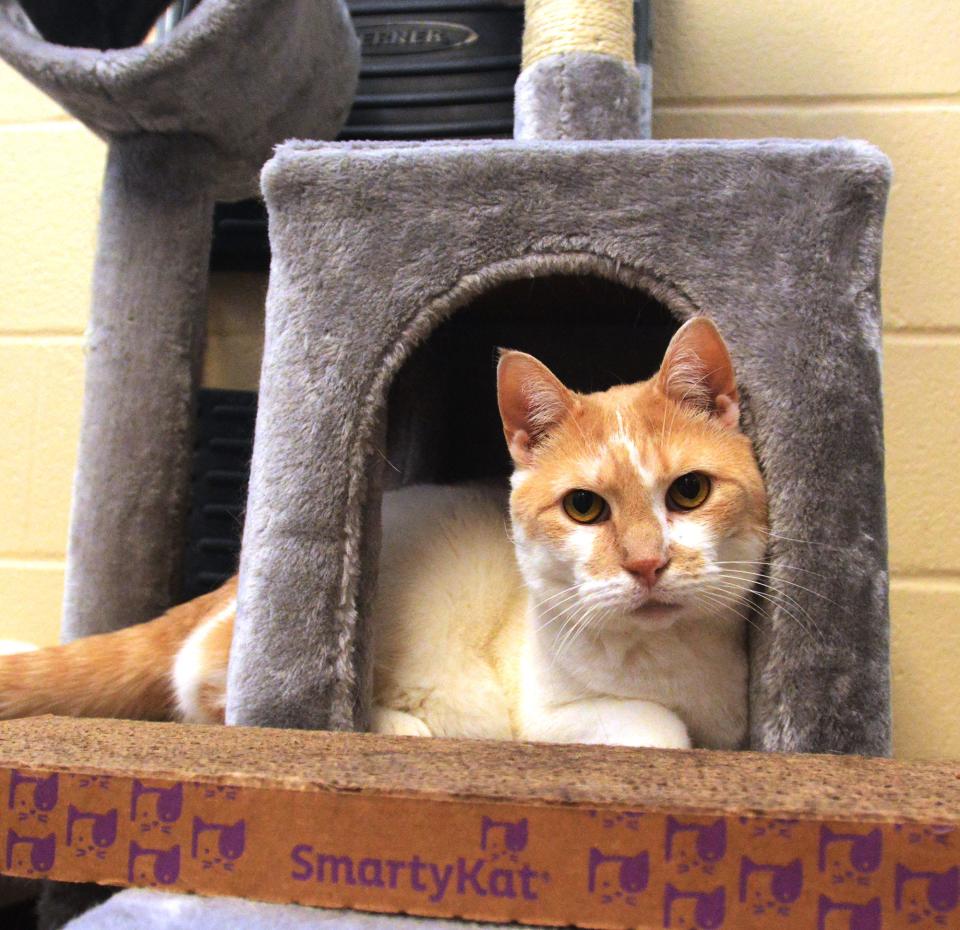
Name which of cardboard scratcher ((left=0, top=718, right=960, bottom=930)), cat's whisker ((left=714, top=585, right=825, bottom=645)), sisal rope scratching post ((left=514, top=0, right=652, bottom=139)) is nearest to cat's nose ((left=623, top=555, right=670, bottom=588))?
cat's whisker ((left=714, top=585, right=825, bottom=645))

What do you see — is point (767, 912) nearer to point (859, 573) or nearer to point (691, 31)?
point (859, 573)

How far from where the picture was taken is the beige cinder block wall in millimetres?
1696

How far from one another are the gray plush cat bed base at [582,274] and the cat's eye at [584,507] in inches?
7.5

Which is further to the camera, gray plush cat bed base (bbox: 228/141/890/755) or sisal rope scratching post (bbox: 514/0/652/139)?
sisal rope scratching post (bbox: 514/0/652/139)

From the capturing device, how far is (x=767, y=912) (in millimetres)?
585

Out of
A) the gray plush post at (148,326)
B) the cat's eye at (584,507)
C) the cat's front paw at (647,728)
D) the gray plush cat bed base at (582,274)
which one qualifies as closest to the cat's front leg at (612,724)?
the cat's front paw at (647,728)

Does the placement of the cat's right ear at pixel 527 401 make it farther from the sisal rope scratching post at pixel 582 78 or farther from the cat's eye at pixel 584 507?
the sisal rope scratching post at pixel 582 78

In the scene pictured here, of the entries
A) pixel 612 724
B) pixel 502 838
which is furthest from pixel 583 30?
pixel 502 838

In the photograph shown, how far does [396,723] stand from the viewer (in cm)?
114

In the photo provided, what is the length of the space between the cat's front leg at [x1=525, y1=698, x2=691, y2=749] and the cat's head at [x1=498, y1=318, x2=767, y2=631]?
3.8 inches

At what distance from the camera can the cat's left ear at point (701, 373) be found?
3.23 feet

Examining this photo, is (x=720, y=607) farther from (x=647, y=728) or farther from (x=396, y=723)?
(x=396, y=723)

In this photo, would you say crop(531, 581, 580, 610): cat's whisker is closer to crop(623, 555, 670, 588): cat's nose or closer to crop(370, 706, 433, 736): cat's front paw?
crop(623, 555, 670, 588): cat's nose

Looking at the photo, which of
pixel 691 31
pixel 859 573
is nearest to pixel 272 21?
pixel 691 31
